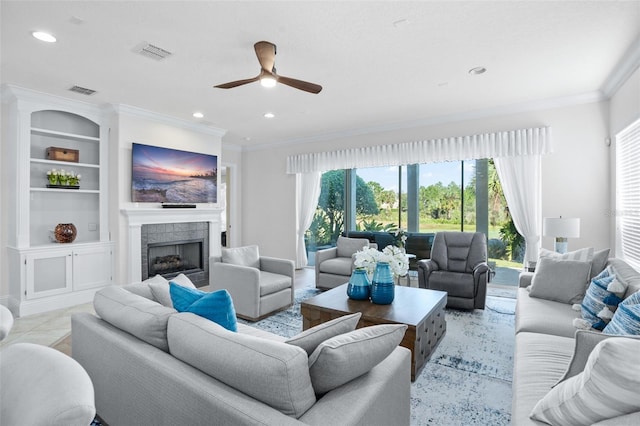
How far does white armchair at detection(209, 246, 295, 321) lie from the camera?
3.61 meters

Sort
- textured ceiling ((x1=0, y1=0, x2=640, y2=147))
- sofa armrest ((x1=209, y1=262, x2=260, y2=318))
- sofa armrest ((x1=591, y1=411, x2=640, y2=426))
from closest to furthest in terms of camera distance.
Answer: sofa armrest ((x1=591, y1=411, x2=640, y2=426))
textured ceiling ((x1=0, y1=0, x2=640, y2=147))
sofa armrest ((x1=209, y1=262, x2=260, y2=318))

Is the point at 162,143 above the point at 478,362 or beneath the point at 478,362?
above

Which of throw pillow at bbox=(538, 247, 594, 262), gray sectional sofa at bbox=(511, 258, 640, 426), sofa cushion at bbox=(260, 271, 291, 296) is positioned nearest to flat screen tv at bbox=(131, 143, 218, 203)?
sofa cushion at bbox=(260, 271, 291, 296)

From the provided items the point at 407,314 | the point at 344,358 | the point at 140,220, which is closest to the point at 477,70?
the point at 407,314

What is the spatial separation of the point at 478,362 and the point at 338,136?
449cm

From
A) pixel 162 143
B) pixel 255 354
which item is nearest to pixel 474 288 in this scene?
pixel 255 354

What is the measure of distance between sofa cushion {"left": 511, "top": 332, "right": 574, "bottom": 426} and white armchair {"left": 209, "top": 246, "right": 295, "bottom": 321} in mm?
2461

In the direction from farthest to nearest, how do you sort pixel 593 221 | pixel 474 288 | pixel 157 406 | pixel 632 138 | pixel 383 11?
pixel 593 221 → pixel 474 288 → pixel 632 138 → pixel 383 11 → pixel 157 406

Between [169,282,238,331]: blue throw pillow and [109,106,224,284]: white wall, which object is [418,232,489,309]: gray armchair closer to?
[169,282,238,331]: blue throw pillow

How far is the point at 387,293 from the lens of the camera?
284 centimetres

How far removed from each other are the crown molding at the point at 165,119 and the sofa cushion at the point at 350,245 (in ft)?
9.66

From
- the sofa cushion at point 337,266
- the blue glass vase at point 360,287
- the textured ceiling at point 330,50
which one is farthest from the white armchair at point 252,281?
the textured ceiling at point 330,50

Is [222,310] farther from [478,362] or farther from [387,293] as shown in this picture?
[478,362]

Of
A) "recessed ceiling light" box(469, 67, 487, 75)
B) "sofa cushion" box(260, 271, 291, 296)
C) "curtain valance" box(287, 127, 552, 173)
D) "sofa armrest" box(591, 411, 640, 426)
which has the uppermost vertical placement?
"recessed ceiling light" box(469, 67, 487, 75)
